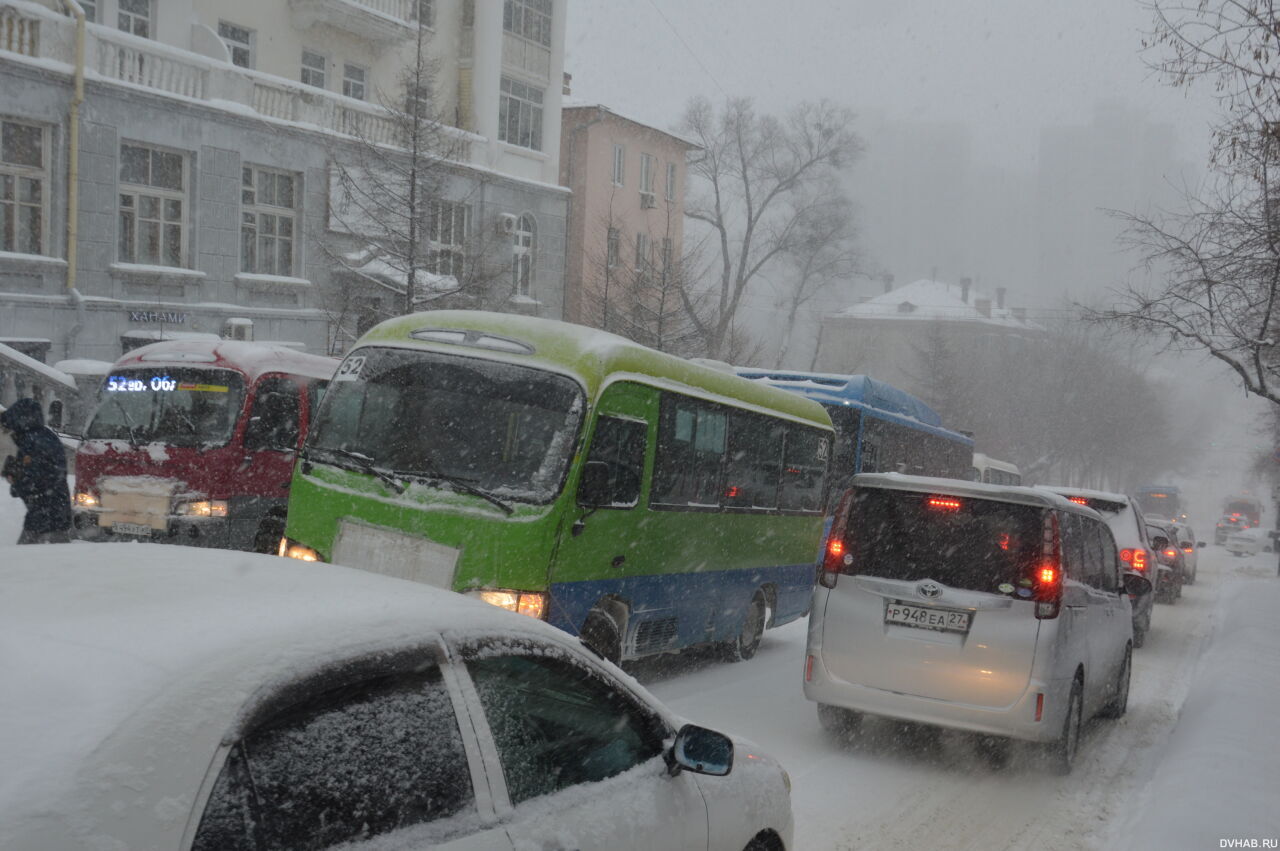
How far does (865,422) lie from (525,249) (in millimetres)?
20045

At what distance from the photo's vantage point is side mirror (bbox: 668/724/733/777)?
355 centimetres

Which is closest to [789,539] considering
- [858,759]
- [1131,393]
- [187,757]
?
[858,759]

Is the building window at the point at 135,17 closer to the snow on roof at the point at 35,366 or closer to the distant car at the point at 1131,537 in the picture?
the snow on roof at the point at 35,366

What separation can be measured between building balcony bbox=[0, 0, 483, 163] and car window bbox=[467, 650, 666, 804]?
75.9 ft

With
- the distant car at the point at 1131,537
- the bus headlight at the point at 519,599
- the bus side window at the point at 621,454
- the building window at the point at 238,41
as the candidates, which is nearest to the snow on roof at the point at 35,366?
the building window at the point at 238,41

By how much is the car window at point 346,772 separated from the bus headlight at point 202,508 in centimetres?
1069

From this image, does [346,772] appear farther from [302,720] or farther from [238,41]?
[238,41]

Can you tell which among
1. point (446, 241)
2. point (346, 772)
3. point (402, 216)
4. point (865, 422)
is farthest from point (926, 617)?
point (446, 241)

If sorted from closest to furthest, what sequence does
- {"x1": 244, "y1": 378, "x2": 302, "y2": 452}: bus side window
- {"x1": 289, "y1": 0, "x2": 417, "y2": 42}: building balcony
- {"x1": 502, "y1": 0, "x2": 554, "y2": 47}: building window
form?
{"x1": 244, "y1": 378, "x2": 302, "y2": 452}: bus side window, {"x1": 289, "y1": 0, "x2": 417, "y2": 42}: building balcony, {"x1": 502, "y1": 0, "x2": 554, "y2": 47}: building window

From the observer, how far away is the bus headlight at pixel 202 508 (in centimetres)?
1253

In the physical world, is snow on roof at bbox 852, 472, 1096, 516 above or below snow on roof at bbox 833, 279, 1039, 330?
below

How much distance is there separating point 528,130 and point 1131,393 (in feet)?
187

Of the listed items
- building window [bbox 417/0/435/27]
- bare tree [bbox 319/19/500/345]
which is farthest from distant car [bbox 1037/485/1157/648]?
building window [bbox 417/0/435/27]

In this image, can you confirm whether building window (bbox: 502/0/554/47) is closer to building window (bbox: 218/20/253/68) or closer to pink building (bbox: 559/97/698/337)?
pink building (bbox: 559/97/698/337)
